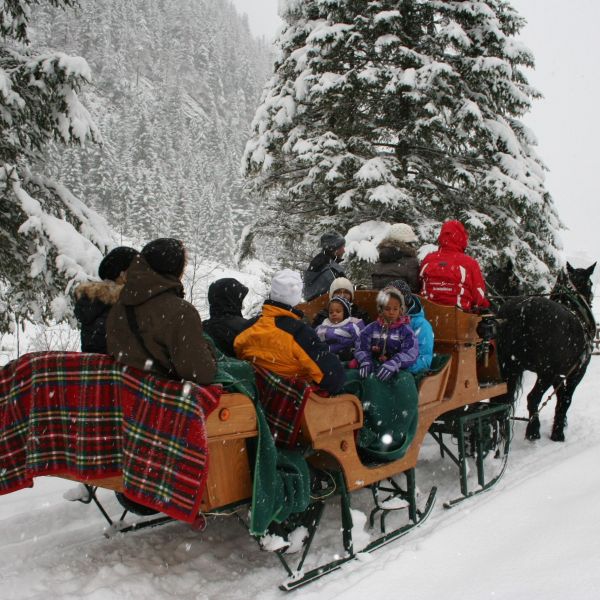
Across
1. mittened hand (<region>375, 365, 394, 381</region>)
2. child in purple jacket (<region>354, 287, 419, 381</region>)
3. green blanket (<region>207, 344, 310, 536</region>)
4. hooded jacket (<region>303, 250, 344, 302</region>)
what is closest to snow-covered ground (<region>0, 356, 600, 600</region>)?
green blanket (<region>207, 344, 310, 536</region>)

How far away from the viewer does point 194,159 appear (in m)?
64.7

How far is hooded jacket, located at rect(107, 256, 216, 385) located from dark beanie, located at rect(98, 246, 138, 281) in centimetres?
104

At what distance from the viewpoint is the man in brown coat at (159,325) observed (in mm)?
2855

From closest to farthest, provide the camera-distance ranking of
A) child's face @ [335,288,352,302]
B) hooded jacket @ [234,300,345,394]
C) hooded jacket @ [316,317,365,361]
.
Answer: hooded jacket @ [234,300,345,394]
hooded jacket @ [316,317,365,361]
child's face @ [335,288,352,302]

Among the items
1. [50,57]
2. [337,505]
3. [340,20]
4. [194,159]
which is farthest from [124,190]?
[337,505]

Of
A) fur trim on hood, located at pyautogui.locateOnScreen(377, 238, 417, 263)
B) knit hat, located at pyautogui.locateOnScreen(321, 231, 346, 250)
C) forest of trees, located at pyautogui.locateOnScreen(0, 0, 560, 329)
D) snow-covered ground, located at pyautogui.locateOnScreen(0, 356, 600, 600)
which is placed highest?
forest of trees, located at pyautogui.locateOnScreen(0, 0, 560, 329)

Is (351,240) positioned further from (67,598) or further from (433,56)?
(67,598)

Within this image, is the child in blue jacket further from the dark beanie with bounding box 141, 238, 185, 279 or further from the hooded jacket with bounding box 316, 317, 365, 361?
the dark beanie with bounding box 141, 238, 185, 279

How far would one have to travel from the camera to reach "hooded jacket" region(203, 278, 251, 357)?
4.30 metres

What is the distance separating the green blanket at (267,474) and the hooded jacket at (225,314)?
0.89 metres

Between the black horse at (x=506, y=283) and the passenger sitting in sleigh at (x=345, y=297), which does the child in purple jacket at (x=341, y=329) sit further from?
the black horse at (x=506, y=283)

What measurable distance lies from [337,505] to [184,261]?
2821 millimetres

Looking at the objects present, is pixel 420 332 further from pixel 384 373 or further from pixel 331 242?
pixel 331 242

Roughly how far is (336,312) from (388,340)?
703 millimetres
